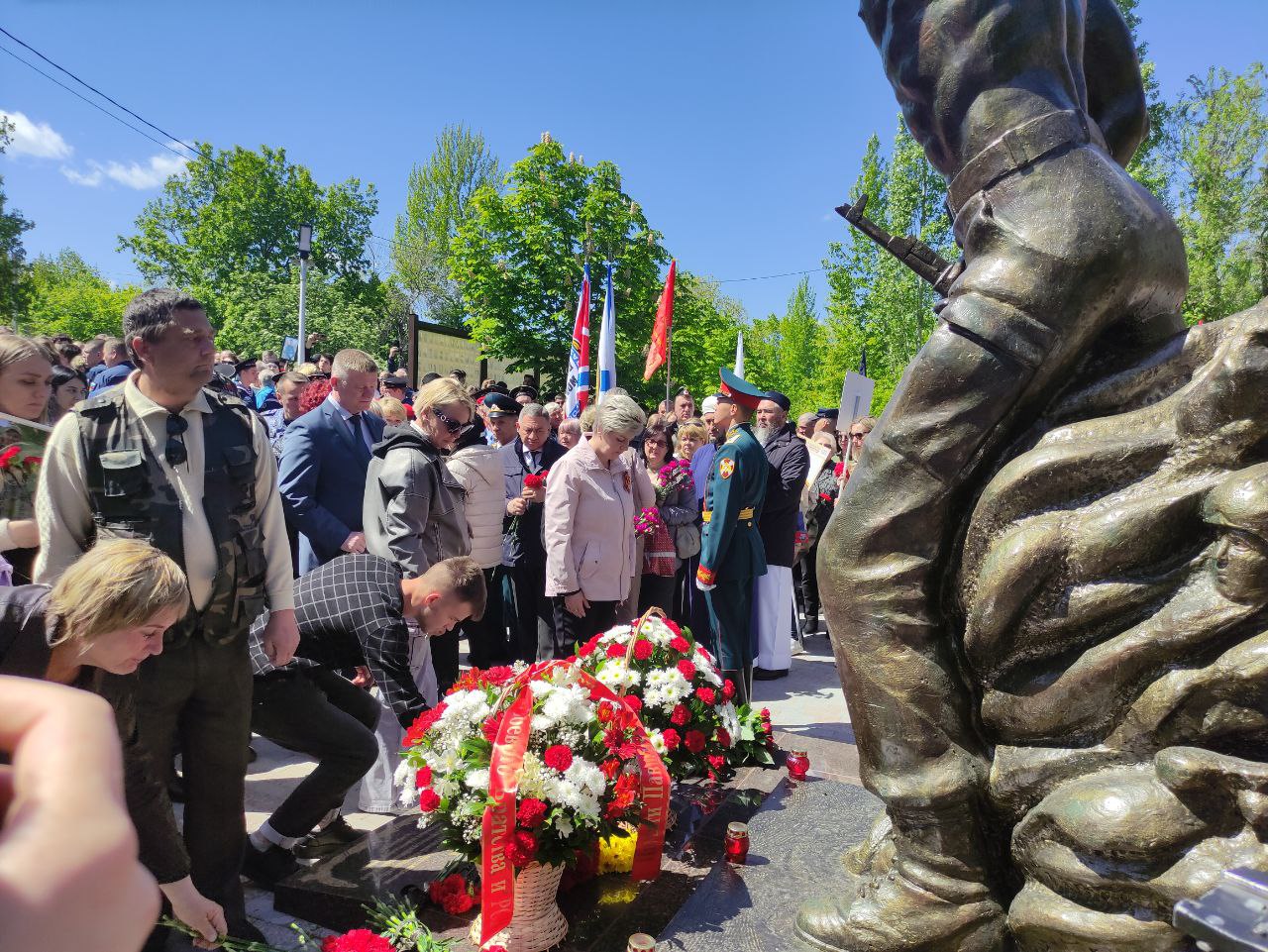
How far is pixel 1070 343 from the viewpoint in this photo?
221 centimetres

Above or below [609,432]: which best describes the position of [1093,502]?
below

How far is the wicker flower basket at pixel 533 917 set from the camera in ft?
8.15

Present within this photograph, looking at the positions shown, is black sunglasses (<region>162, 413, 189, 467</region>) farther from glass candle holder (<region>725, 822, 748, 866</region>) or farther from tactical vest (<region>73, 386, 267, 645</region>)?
glass candle holder (<region>725, 822, 748, 866</region>)

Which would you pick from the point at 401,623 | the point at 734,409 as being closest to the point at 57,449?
the point at 401,623

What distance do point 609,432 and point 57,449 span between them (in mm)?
2954

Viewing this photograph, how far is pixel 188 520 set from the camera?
2.79 meters

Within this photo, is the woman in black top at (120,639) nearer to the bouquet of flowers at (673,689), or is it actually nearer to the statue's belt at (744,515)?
the bouquet of flowers at (673,689)

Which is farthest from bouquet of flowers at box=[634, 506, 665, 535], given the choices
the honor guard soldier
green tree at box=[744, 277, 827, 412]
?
green tree at box=[744, 277, 827, 412]

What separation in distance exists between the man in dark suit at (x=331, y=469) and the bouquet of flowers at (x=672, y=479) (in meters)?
2.21

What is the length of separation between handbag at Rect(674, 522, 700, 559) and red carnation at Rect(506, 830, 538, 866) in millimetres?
4102

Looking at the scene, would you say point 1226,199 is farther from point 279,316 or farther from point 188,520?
point 279,316

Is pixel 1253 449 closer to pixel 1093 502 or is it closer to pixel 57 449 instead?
pixel 1093 502

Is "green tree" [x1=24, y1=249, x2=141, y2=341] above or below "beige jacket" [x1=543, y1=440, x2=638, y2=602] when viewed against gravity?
above

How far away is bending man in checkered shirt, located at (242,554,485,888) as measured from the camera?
3273 millimetres
